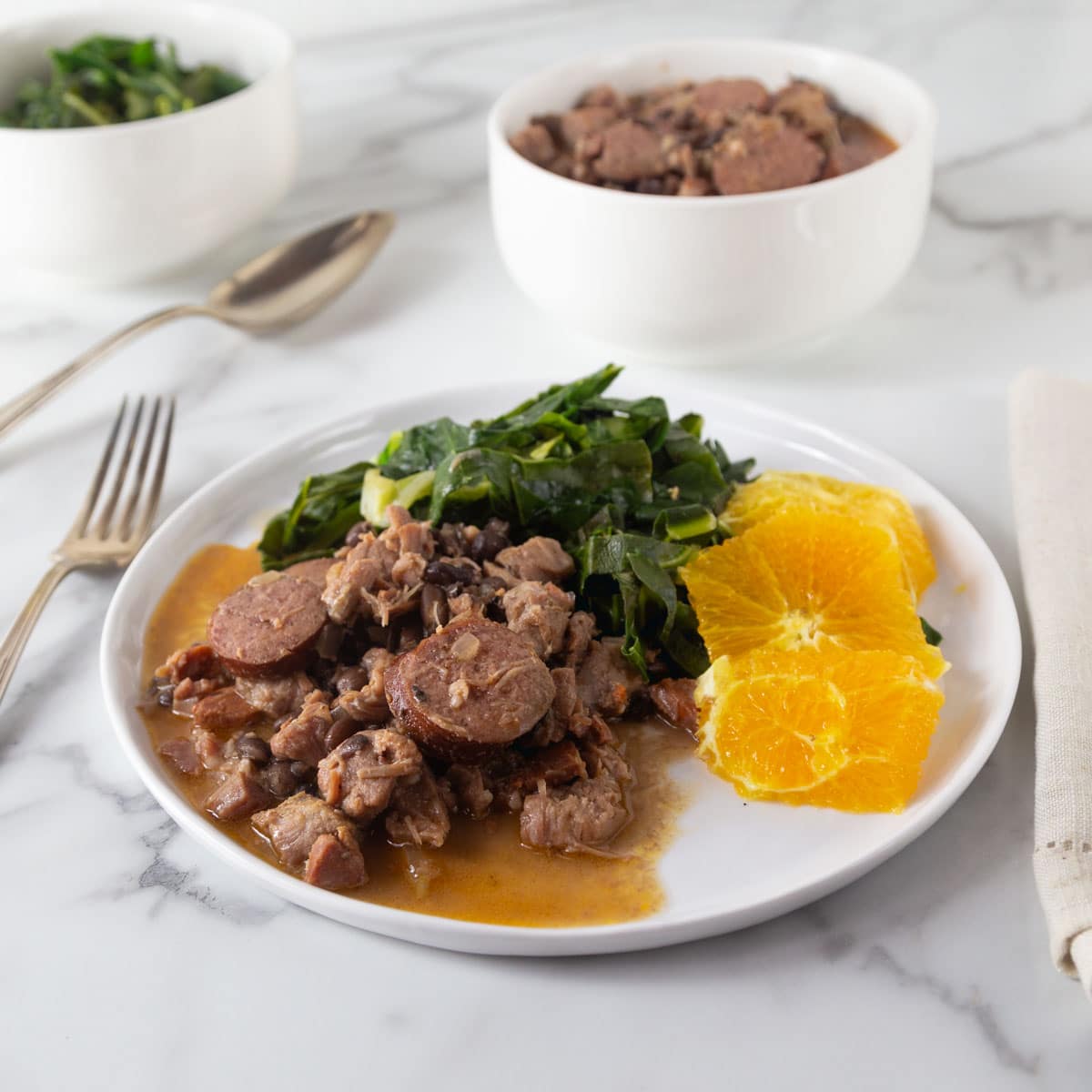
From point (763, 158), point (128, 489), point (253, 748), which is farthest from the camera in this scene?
point (763, 158)

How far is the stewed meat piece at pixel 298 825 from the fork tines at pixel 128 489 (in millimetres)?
1234

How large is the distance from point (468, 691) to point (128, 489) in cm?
166

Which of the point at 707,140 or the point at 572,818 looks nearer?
the point at 572,818

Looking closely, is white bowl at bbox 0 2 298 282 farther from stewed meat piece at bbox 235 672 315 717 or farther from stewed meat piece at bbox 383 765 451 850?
stewed meat piece at bbox 383 765 451 850

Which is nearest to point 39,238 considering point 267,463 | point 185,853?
point 267,463

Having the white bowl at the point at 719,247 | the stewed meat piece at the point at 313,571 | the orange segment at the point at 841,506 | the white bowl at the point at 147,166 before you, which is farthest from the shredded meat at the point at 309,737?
the white bowl at the point at 147,166

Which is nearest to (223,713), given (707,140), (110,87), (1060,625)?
(1060,625)

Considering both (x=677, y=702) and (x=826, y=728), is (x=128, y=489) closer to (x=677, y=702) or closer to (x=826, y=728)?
(x=677, y=702)

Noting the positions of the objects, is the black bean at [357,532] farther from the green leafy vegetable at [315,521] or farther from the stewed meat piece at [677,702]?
the stewed meat piece at [677,702]

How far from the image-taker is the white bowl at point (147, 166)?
432 cm

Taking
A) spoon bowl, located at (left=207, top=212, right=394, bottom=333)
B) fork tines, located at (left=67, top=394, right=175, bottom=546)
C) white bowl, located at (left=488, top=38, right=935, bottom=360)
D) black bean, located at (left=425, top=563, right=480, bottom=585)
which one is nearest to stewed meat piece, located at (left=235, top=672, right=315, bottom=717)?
black bean, located at (left=425, top=563, right=480, bottom=585)

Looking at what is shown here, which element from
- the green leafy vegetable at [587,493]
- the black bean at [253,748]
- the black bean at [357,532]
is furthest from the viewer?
the black bean at [357,532]

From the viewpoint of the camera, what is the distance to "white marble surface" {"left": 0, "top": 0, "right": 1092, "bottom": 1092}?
2.24 metres

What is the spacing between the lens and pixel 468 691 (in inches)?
104
